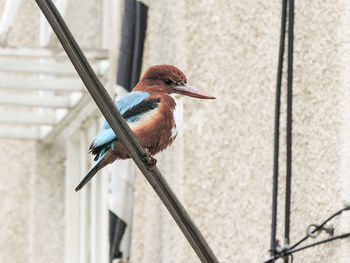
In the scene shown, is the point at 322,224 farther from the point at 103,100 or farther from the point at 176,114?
the point at 103,100

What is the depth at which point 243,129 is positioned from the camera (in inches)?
176

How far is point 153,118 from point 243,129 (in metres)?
1.25

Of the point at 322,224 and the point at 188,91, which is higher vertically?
the point at 188,91

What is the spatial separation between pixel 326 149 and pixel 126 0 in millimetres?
1644

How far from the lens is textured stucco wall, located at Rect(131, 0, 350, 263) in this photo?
381cm

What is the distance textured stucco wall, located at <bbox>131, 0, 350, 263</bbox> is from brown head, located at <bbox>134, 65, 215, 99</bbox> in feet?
2.43

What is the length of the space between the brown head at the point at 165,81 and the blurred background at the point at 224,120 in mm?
742

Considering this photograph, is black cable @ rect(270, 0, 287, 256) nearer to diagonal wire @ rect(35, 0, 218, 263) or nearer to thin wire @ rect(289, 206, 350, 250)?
thin wire @ rect(289, 206, 350, 250)

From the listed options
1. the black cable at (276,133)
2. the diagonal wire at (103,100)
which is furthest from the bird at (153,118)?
the black cable at (276,133)

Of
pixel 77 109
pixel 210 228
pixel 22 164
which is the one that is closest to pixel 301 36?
pixel 210 228

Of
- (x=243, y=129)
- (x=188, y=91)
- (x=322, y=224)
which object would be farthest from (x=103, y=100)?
(x=243, y=129)

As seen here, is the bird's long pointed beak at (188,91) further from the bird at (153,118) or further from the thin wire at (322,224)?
the thin wire at (322,224)

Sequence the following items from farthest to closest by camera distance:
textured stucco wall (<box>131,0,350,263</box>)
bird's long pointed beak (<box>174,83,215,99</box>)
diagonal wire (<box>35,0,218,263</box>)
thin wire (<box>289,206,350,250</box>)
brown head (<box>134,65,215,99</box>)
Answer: textured stucco wall (<box>131,0,350,263</box>) → thin wire (<box>289,206,350,250</box>) → brown head (<box>134,65,215,99</box>) → bird's long pointed beak (<box>174,83,215,99</box>) → diagonal wire (<box>35,0,218,263</box>)

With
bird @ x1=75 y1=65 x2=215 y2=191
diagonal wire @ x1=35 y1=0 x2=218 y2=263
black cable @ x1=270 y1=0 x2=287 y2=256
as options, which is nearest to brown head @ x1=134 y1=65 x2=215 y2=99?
bird @ x1=75 y1=65 x2=215 y2=191
